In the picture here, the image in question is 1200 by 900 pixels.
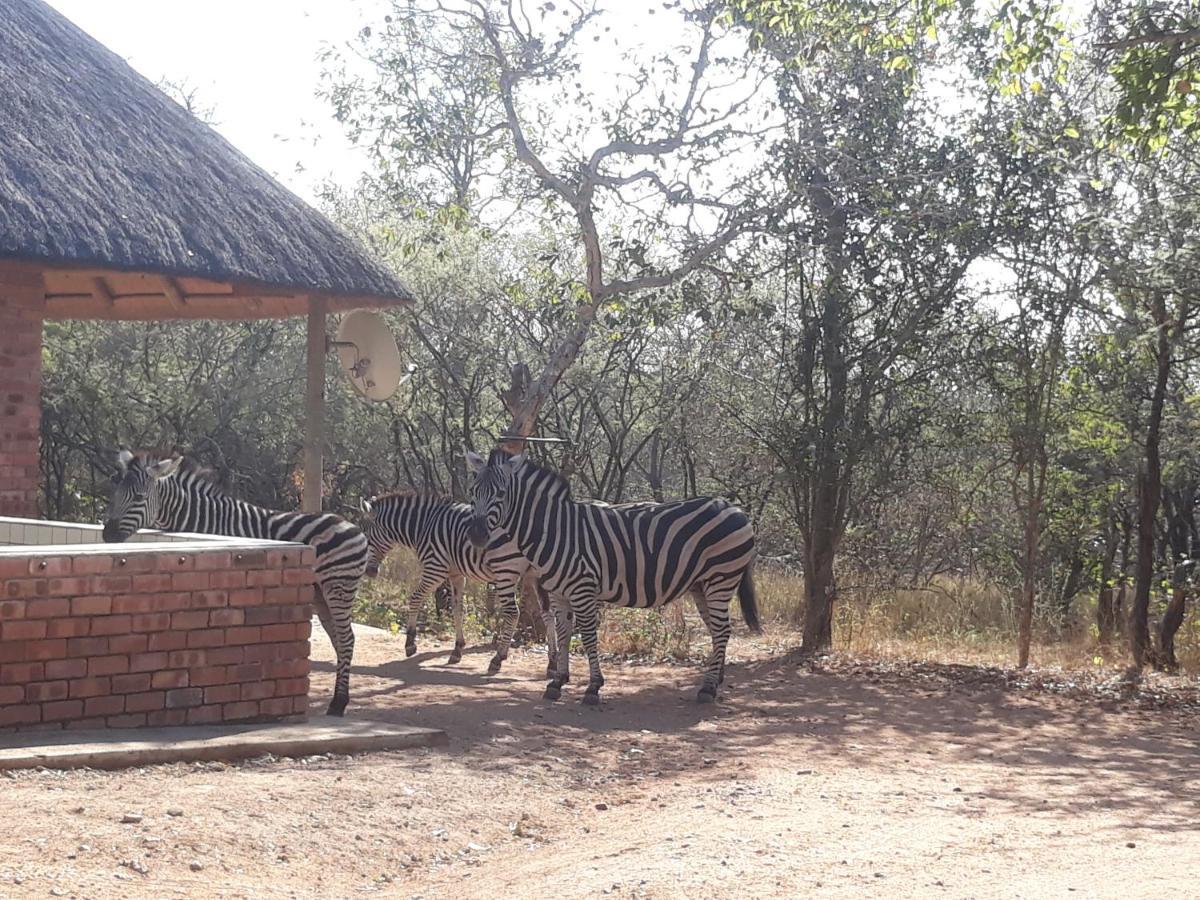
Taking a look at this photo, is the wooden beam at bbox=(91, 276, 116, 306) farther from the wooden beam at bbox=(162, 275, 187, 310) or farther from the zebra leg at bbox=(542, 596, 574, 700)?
the zebra leg at bbox=(542, 596, 574, 700)

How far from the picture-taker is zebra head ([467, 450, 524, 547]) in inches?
448

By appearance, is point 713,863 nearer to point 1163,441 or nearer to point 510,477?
point 510,477

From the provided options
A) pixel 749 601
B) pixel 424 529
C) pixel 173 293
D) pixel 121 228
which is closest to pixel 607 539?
pixel 749 601

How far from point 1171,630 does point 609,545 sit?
5.86m

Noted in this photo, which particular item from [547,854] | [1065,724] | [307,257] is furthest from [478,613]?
[547,854]

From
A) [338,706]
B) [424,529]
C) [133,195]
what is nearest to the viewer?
[338,706]

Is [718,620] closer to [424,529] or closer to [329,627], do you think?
[424,529]

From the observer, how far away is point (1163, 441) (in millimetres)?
15555

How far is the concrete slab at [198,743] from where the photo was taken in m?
6.54

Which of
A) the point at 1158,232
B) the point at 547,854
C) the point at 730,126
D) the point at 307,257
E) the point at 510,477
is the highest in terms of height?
A: the point at 730,126

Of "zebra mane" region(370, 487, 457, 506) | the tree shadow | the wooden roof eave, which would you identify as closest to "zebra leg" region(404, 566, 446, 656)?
the tree shadow

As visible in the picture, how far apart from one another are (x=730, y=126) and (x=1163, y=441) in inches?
245

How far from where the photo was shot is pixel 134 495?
942cm

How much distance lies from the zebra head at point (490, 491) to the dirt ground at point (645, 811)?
1.35 m
